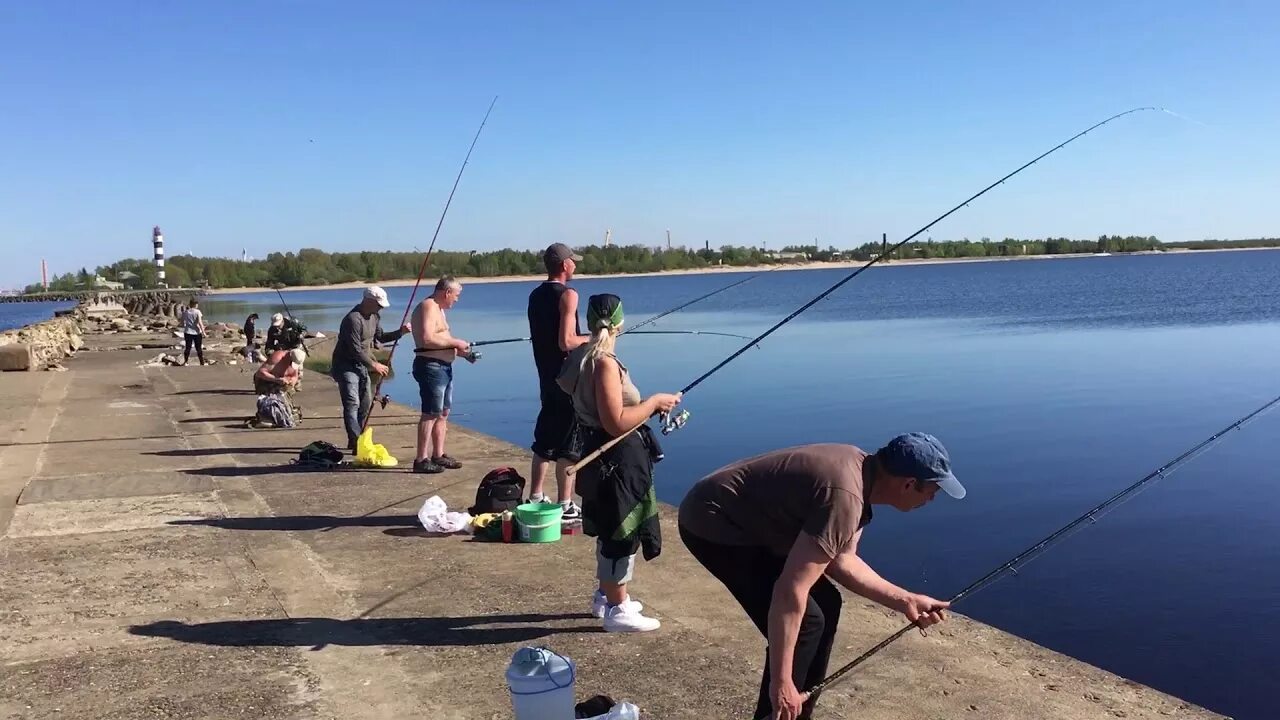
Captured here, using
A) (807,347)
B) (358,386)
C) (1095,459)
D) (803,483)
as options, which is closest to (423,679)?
(803,483)

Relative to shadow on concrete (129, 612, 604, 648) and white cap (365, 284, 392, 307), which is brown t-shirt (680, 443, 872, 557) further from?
white cap (365, 284, 392, 307)

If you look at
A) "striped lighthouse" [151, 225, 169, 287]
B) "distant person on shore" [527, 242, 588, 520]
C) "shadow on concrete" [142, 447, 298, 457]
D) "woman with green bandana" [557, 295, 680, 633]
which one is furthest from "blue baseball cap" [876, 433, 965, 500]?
"striped lighthouse" [151, 225, 169, 287]

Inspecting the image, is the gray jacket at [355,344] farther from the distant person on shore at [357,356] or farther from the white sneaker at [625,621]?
the white sneaker at [625,621]

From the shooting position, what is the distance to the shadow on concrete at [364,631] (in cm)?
488

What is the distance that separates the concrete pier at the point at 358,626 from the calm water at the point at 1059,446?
2.08ft

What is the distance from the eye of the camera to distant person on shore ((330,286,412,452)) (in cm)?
938

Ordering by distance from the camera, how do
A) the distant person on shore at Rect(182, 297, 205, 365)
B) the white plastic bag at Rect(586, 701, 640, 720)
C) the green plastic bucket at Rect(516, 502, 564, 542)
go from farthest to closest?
the distant person on shore at Rect(182, 297, 205, 365), the green plastic bucket at Rect(516, 502, 564, 542), the white plastic bag at Rect(586, 701, 640, 720)

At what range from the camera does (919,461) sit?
3.11 meters

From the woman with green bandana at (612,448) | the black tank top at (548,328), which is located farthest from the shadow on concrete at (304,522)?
the woman with green bandana at (612,448)

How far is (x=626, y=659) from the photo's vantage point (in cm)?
465

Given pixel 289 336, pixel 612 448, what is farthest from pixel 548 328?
pixel 289 336

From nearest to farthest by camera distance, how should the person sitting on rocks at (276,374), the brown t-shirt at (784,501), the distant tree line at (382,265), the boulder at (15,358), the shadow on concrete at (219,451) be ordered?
the brown t-shirt at (784,501), the shadow on concrete at (219,451), the person sitting on rocks at (276,374), the boulder at (15,358), the distant tree line at (382,265)

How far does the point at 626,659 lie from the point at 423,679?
0.88 m

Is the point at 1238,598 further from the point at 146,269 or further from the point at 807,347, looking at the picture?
the point at 146,269
